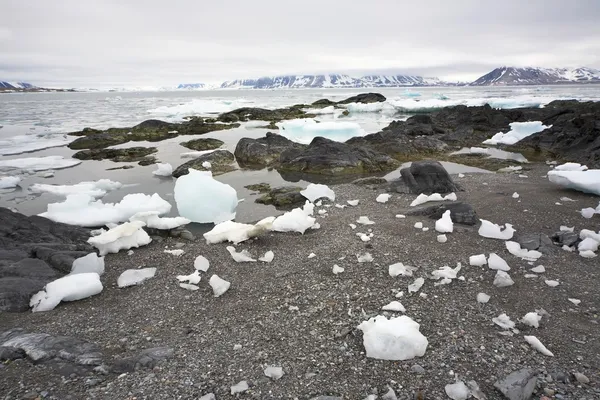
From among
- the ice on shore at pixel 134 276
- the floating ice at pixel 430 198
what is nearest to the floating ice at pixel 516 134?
the floating ice at pixel 430 198

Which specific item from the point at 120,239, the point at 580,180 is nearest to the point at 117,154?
the point at 120,239

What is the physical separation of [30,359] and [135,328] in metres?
0.88

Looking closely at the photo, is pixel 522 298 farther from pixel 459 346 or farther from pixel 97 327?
pixel 97 327

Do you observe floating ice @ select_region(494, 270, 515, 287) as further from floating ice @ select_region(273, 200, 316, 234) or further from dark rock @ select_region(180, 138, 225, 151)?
dark rock @ select_region(180, 138, 225, 151)

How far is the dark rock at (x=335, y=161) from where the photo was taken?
39.6 feet

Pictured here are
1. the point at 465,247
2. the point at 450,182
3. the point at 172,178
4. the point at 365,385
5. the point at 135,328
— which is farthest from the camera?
the point at 172,178

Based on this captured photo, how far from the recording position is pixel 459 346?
3213 mm

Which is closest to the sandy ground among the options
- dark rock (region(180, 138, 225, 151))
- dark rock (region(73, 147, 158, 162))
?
dark rock (region(73, 147, 158, 162))

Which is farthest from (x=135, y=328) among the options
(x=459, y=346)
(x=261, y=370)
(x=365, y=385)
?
(x=459, y=346)

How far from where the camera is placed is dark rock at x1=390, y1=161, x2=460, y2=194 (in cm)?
862

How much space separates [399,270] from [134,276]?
3467mm

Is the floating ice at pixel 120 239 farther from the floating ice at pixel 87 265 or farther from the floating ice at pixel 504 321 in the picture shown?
the floating ice at pixel 504 321

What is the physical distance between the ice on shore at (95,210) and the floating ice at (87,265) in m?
2.48

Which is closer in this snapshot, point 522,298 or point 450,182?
point 522,298
